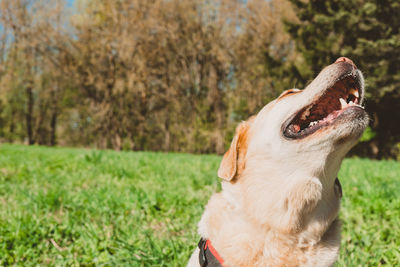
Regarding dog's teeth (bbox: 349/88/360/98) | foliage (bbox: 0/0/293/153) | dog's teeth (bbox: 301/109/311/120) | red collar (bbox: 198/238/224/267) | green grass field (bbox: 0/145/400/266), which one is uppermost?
foliage (bbox: 0/0/293/153)

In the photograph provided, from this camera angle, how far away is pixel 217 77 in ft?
86.7

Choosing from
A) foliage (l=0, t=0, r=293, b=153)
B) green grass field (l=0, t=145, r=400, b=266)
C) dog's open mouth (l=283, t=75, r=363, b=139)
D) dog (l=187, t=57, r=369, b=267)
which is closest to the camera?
dog (l=187, t=57, r=369, b=267)

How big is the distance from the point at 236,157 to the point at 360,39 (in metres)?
20.4

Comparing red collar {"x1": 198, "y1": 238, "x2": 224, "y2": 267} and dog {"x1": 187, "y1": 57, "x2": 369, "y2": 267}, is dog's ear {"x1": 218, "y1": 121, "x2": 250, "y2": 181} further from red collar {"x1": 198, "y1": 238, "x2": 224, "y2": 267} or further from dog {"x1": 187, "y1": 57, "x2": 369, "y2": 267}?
red collar {"x1": 198, "y1": 238, "x2": 224, "y2": 267}

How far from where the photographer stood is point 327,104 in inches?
98.9

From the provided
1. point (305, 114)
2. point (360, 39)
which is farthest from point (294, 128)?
point (360, 39)

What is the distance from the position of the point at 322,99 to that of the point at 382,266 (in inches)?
70.7

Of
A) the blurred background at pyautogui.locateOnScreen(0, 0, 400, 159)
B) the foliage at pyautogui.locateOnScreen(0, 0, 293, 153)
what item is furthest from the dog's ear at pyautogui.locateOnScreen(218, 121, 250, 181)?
the foliage at pyautogui.locateOnScreen(0, 0, 293, 153)

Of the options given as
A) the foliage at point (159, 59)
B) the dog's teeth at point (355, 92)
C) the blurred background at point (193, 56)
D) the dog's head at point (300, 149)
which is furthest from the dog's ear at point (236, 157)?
the foliage at point (159, 59)

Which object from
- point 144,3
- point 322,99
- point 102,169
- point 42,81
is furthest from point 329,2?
point 42,81

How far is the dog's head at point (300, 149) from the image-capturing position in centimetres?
216

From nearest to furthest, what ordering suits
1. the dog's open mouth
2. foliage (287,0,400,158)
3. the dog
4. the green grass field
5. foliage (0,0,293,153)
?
the dog < the dog's open mouth < the green grass field < foliage (287,0,400,158) < foliage (0,0,293,153)

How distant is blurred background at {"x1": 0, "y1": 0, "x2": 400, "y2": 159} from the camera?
69.6 ft

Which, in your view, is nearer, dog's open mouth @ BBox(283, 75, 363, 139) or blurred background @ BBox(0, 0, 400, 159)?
dog's open mouth @ BBox(283, 75, 363, 139)
